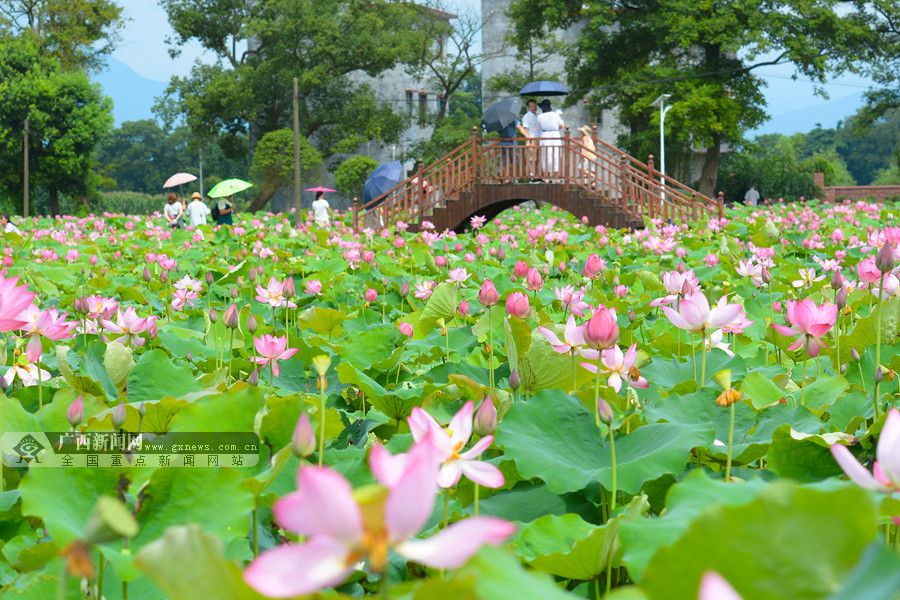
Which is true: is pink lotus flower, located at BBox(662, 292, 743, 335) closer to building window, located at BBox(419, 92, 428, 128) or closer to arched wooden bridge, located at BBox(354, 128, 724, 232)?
arched wooden bridge, located at BBox(354, 128, 724, 232)

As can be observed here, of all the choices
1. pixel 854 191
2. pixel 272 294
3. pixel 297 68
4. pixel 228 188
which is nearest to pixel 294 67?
pixel 297 68

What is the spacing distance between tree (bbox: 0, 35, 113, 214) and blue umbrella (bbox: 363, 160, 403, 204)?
13.1 m

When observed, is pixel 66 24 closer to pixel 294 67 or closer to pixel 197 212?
pixel 294 67

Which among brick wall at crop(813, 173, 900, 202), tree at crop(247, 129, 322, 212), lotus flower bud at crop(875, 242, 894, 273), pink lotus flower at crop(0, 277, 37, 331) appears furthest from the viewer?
brick wall at crop(813, 173, 900, 202)

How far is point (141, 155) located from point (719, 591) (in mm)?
56236

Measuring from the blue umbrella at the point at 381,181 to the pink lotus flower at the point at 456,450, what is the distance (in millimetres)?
16985

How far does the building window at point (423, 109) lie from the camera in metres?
28.2

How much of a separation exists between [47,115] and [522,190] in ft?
67.7

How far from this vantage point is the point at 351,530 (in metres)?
0.35

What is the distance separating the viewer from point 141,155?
5209 centimetres

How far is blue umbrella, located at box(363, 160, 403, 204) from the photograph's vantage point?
57.9 feet

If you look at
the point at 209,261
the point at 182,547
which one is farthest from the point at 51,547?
the point at 209,261

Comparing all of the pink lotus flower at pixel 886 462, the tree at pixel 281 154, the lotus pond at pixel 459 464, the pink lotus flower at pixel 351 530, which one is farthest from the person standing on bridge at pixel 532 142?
the tree at pixel 281 154

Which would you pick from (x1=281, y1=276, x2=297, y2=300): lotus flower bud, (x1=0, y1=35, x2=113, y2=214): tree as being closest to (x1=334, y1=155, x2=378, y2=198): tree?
(x1=0, y1=35, x2=113, y2=214): tree
